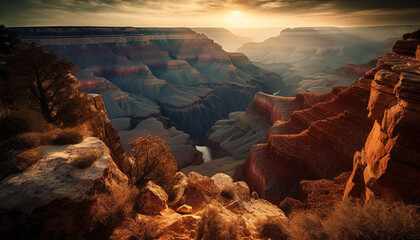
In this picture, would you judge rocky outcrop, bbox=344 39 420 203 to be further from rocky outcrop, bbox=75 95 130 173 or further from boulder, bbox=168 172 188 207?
rocky outcrop, bbox=75 95 130 173

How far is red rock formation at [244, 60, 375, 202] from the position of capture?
16297mm

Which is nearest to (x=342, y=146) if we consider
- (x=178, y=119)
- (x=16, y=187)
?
(x=16, y=187)

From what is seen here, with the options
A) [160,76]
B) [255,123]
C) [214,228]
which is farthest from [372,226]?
[160,76]

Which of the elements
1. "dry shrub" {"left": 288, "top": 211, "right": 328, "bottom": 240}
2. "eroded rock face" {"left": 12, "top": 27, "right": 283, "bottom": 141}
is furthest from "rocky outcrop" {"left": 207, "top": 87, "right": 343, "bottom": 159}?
"dry shrub" {"left": 288, "top": 211, "right": 328, "bottom": 240}

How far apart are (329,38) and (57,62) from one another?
236m

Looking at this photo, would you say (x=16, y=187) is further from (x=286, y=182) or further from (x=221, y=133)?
(x=221, y=133)

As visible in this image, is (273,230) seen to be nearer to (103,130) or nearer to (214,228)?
(214,228)

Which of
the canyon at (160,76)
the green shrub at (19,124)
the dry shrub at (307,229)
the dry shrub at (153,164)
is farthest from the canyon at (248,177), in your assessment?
the canyon at (160,76)

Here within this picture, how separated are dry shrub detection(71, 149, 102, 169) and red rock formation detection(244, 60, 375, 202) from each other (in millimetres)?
15132

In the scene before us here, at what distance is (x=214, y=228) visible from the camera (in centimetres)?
598

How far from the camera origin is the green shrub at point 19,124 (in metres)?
6.74

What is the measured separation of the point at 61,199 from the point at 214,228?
412 centimetres

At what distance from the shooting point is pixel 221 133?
49.8m

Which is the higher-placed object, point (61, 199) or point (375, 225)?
point (61, 199)
